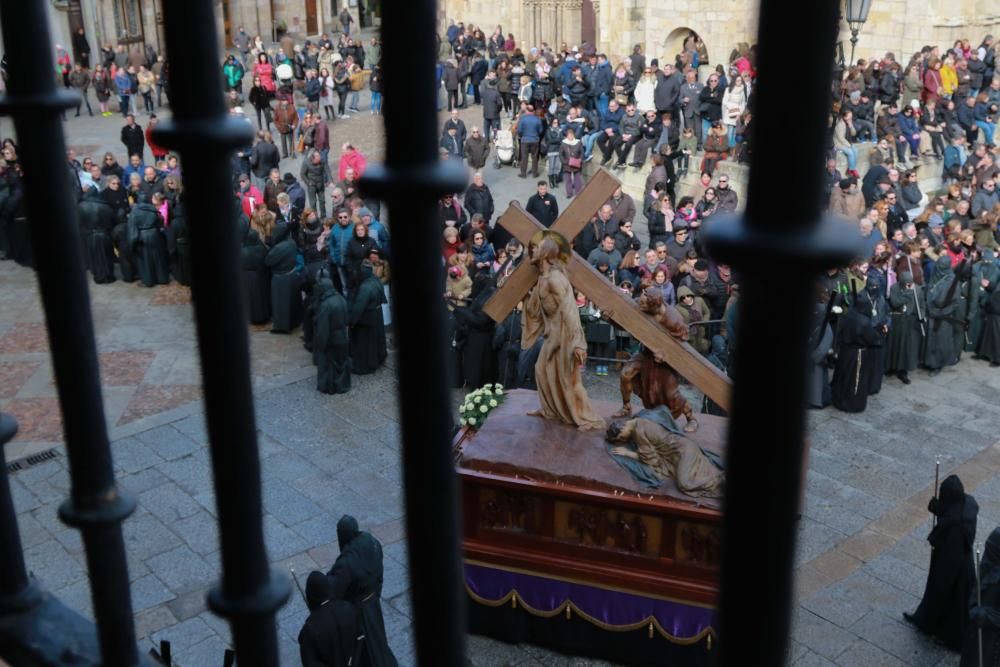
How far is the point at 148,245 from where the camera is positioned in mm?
16547

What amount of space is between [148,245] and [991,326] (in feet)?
36.7

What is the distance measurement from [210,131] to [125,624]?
92 centimetres

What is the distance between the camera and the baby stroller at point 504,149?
22766mm

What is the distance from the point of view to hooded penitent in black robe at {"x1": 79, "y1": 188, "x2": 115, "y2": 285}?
55.0 ft

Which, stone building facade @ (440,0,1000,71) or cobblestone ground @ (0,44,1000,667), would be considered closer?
cobblestone ground @ (0,44,1000,667)

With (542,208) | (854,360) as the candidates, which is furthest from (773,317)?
(542,208)

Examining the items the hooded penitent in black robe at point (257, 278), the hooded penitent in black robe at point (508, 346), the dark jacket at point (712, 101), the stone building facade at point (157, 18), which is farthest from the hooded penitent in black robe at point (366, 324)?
the stone building facade at point (157, 18)

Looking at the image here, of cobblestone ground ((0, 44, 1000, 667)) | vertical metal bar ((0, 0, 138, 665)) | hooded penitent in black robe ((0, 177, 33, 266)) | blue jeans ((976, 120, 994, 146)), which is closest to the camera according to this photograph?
vertical metal bar ((0, 0, 138, 665))

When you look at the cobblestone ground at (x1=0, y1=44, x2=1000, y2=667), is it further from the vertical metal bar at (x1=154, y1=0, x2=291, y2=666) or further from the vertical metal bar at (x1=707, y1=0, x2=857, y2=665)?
the vertical metal bar at (x1=707, y1=0, x2=857, y2=665)

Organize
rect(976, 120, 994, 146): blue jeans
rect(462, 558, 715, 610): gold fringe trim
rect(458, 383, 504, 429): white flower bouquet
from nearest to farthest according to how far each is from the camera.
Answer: rect(462, 558, 715, 610): gold fringe trim → rect(458, 383, 504, 429): white flower bouquet → rect(976, 120, 994, 146): blue jeans

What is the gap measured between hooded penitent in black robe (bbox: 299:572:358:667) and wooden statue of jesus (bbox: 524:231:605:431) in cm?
218

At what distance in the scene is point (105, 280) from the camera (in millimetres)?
17141

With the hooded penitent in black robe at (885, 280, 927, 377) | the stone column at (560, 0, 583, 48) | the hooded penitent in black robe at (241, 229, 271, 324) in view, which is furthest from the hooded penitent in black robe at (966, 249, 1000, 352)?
the stone column at (560, 0, 583, 48)

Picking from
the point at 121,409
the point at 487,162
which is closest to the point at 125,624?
the point at 121,409
